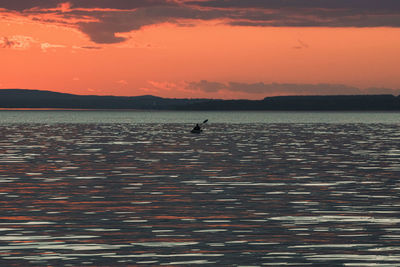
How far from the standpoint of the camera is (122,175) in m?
45.5

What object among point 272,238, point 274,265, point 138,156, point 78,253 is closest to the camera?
point 274,265

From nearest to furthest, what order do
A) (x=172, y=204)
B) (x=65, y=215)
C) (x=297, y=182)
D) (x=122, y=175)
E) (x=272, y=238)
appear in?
(x=272, y=238) < (x=65, y=215) < (x=172, y=204) < (x=297, y=182) < (x=122, y=175)

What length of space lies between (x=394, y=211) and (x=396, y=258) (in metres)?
9.46

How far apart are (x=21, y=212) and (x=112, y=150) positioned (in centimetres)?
4283

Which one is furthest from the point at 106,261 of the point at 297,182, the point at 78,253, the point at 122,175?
the point at 122,175

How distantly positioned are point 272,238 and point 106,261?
17.8 feet

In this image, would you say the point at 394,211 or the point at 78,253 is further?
the point at 394,211

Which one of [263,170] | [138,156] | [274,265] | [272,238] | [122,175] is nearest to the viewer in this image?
[274,265]

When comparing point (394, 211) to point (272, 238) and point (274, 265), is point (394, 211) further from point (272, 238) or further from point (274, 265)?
point (274, 265)

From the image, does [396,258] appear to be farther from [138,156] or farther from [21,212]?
[138,156]

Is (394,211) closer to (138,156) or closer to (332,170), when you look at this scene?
(332,170)

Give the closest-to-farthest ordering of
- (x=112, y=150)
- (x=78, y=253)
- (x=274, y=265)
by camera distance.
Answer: (x=274, y=265)
(x=78, y=253)
(x=112, y=150)

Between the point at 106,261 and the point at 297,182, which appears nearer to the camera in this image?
the point at 106,261

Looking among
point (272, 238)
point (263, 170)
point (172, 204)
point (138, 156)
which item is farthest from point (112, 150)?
point (272, 238)
